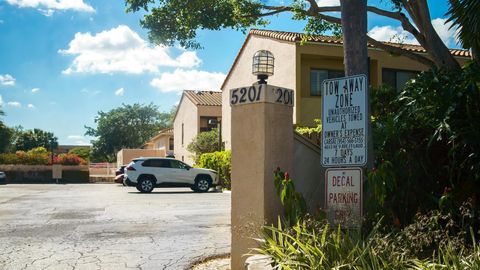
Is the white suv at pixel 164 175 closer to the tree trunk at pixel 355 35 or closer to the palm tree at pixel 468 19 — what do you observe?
the palm tree at pixel 468 19

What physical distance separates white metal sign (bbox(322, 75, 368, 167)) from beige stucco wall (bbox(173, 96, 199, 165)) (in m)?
32.9

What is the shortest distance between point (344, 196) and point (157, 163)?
19959 millimetres

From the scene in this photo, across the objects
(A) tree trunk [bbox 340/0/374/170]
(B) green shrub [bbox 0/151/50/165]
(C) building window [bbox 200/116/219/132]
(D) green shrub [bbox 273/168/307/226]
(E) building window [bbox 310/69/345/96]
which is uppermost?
(E) building window [bbox 310/69/345/96]

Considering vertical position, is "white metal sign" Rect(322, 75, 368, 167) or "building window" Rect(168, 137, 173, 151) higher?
"building window" Rect(168, 137, 173, 151)

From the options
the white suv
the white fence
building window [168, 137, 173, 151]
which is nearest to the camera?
the white suv

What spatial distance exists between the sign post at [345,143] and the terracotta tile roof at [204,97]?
34.2 meters

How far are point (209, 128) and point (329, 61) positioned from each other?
1646 cm

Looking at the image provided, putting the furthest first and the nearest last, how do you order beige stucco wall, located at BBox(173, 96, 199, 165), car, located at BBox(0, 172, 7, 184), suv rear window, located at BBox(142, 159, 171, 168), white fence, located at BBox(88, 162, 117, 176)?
1. white fence, located at BBox(88, 162, 117, 176)
2. beige stucco wall, located at BBox(173, 96, 199, 165)
3. car, located at BBox(0, 172, 7, 184)
4. suv rear window, located at BBox(142, 159, 171, 168)

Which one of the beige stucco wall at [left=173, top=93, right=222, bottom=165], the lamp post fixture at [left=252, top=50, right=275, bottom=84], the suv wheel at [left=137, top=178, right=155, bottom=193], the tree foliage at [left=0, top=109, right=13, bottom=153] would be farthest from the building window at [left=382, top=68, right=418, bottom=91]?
the tree foliage at [left=0, top=109, right=13, bottom=153]

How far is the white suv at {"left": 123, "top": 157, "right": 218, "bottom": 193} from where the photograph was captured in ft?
78.3

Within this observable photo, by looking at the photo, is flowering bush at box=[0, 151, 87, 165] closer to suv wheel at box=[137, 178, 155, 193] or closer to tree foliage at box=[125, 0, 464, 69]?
Answer: suv wheel at box=[137, 178, 155, 193]

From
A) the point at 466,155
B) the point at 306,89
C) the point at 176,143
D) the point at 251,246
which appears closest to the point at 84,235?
the point at 251,246

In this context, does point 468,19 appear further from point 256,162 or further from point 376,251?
point 376,251

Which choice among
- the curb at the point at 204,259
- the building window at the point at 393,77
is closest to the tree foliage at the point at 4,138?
the building window at the point at 393,77
